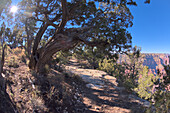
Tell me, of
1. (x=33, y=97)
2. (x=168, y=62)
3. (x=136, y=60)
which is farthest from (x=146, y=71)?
(x=33, y=97)

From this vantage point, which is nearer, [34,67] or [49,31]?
[34,67]

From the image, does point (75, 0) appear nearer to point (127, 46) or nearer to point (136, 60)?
point (127, 46)

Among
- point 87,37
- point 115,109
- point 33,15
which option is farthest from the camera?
point 33,15

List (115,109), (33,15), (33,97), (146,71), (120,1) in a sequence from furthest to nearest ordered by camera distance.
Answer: (146,71) < (33,15) < (115,109) < (120,1) < (33,97)

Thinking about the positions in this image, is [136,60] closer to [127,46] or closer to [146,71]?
[146,71]

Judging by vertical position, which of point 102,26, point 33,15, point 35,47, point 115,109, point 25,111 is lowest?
point 115,109

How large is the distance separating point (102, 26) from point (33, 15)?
15.5 feet

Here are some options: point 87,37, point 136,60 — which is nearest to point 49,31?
point 87,37

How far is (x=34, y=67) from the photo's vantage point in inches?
312

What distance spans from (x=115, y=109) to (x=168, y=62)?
11.9 ft

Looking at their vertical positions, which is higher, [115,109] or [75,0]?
[75,0]

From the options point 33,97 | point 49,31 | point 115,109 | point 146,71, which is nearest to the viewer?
point 33,97

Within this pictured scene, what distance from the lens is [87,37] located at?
6996mm

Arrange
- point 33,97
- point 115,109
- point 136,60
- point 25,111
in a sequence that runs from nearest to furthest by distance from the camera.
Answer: point 25,111 < point 33,97 < point 115,109 < point 136,60
